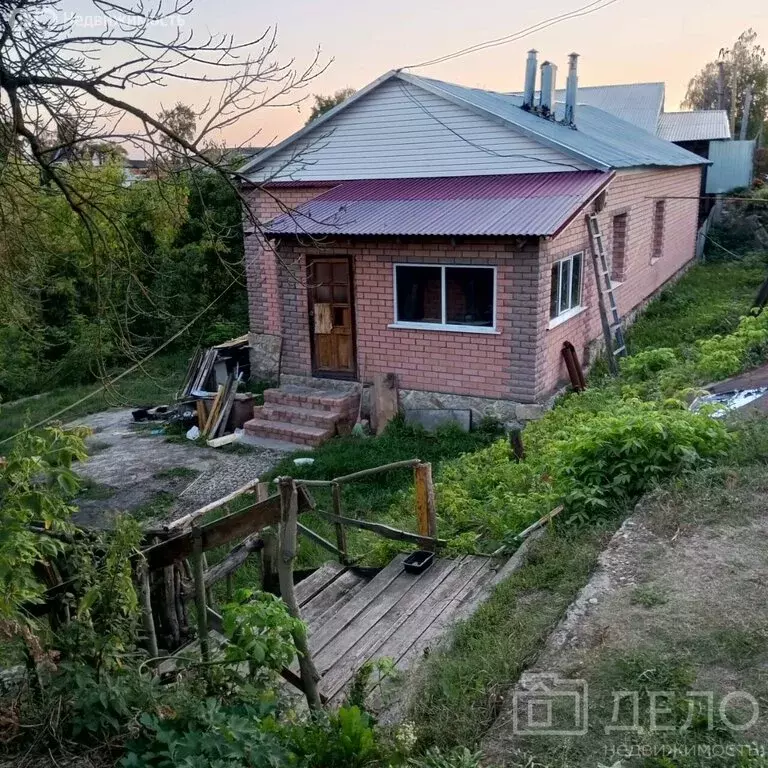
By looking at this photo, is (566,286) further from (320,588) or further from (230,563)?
(230,563)

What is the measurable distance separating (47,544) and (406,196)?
9366 mm

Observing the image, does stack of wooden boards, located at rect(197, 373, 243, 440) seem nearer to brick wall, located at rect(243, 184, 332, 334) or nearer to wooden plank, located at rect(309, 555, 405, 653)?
brick wall, located at rect(243, 184, 332, 334)

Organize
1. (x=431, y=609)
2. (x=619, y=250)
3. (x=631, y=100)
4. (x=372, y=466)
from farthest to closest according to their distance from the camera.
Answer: (x=631, y=100)
(x=619, y=250)
(x=372, y=466)
(x=431, y=609)

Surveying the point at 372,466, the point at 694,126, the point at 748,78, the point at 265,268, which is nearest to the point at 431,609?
the point at 372,466

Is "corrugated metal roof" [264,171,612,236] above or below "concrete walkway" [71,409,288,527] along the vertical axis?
above

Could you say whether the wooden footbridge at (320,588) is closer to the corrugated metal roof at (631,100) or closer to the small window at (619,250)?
the small window at (619,250)

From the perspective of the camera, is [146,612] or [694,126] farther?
[694,126]

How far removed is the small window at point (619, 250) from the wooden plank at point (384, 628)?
956 centimetres

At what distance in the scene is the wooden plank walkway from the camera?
4285 mm

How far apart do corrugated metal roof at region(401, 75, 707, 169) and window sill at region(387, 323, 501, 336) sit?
3.10m

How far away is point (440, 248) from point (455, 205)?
0.88 metres

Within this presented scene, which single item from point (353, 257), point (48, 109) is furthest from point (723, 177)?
point (48, 109)

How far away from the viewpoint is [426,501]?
19.5ft

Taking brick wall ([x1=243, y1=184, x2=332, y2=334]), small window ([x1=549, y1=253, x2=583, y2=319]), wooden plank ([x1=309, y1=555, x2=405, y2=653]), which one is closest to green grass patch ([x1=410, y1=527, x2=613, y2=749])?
wooden plank ([x1=309, y1=555, x2=405, y2=653])
